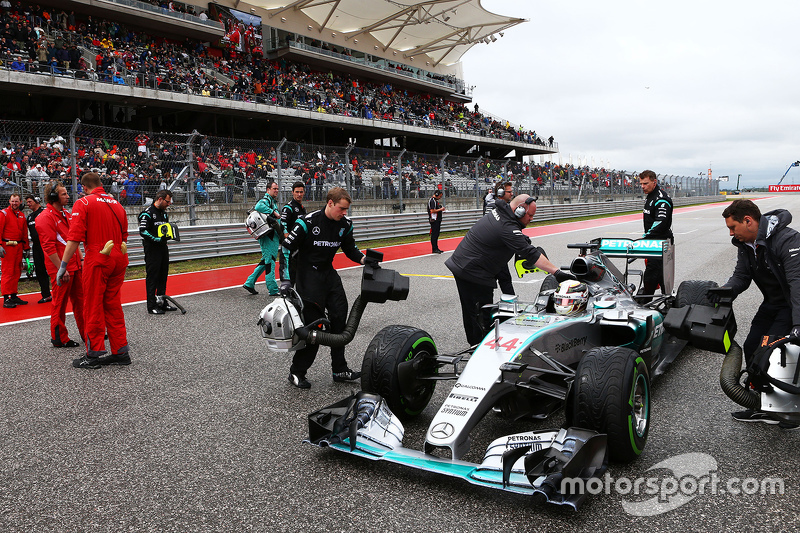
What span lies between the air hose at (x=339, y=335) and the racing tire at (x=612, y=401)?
82.0 inches

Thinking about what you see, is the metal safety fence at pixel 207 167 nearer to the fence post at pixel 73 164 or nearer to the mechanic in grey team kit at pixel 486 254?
the fence post at pixel 73 164

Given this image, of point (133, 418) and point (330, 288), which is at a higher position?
point (330, 288)

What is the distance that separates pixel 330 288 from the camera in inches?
211

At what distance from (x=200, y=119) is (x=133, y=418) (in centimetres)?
2951

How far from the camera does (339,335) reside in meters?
4.99

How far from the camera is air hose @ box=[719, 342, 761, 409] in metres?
3.84

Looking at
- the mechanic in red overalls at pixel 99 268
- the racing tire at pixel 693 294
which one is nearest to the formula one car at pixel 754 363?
the racing tire at pixel 693 294

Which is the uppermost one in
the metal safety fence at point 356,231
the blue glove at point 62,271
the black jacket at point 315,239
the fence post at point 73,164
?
the fence post at point 73,164

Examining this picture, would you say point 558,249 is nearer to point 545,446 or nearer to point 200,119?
point 545,446

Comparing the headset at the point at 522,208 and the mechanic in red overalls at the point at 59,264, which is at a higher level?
the headset at the point at 522,208

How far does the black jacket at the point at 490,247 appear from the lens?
5.52 m

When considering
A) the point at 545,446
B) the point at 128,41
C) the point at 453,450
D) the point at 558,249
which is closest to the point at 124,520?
the point at 453,450

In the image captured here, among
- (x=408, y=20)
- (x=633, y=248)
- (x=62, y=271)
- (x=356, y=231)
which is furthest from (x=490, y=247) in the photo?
(x=408, y=20)

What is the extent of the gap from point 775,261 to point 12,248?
1017cm
